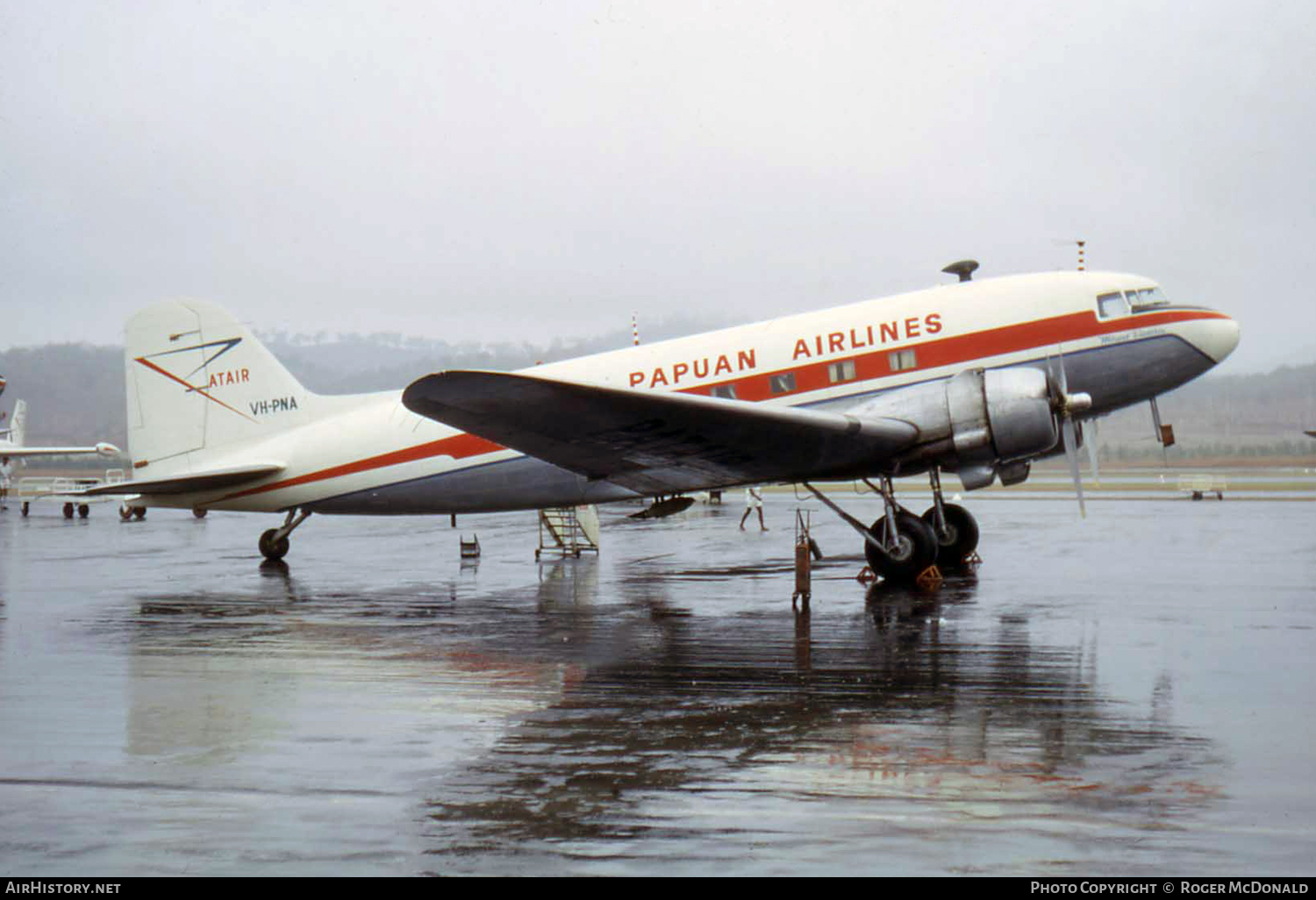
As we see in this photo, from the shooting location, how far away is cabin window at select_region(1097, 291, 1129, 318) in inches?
587

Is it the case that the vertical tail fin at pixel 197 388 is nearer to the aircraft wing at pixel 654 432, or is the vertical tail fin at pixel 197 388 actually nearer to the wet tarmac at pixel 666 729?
the wet tarmac at pixel 666 729

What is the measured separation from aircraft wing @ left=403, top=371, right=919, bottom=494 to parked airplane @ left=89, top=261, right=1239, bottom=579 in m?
0.03

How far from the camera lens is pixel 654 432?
1250 centimetres

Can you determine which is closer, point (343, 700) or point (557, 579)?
point (343, 700)

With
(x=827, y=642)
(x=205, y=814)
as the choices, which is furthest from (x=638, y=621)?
(x=205, y=814)

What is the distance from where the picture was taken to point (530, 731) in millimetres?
A: 7074


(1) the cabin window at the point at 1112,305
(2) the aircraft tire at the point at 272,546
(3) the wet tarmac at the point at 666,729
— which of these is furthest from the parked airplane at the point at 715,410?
(2) the aircraft tire at the point at 272,546

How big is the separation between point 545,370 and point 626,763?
1120 cm

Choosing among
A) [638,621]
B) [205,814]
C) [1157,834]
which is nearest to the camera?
[1157,834]

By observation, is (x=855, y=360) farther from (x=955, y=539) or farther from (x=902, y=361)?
(x=955, y=539)

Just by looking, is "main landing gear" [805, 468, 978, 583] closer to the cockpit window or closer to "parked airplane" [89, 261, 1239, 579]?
"parked airplane" [89, 261, 1239, 579]

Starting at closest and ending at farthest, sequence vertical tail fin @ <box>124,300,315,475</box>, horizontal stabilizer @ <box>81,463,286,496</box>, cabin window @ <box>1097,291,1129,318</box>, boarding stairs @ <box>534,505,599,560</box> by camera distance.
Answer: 1. cabin window @ <box>1097,291,1129,318</box>
2. horizontal stabilizer @ <box>81,463,286,496</box>
3. vertical tail fin @ <box>124,300,315,475</box>
4. boarding stairs @ <box>534,505,599,560</box>

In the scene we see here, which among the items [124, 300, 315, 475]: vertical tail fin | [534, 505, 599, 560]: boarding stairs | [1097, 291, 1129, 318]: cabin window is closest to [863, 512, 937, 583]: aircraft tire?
[1097, 291, 1129, 318]: cabin window

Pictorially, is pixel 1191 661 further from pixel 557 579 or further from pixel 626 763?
pixel 557 579
